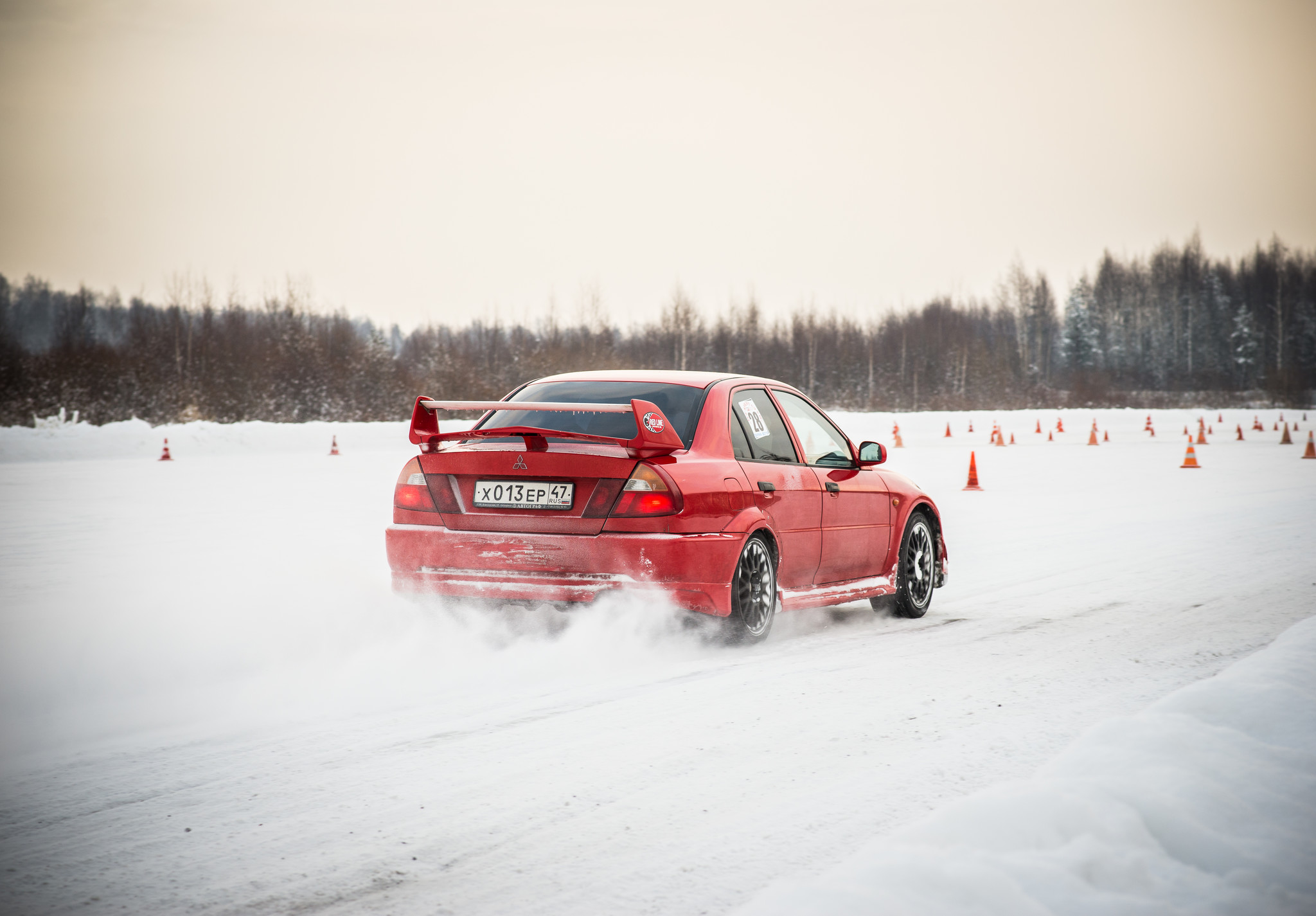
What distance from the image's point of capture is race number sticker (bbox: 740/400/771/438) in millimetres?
6707

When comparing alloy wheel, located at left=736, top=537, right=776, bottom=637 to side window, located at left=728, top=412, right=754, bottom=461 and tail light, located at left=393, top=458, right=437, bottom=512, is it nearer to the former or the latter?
side window, located at left=728, top=412, right=754, bottom=461

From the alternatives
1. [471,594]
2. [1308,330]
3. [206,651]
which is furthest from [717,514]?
[1308,330]

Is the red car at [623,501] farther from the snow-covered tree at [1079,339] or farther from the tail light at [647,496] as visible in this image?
the snow-covered tree at [1079,339]

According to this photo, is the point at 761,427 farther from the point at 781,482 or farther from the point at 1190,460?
the point at 1190,460

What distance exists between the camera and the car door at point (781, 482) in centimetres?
647

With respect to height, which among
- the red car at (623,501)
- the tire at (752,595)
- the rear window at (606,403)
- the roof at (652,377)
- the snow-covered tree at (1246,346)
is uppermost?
the snow-covered tree at (1246,346)

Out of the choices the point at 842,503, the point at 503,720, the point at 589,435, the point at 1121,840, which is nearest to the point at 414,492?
the point at 589,435

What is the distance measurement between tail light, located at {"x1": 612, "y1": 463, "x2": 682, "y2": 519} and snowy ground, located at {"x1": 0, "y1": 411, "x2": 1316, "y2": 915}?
53 cm

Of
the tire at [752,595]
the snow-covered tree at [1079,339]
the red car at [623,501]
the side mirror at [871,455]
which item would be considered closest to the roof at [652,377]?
the red car at [623,501]

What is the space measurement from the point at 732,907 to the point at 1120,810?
122 centimetres

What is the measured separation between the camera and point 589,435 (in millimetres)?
6047

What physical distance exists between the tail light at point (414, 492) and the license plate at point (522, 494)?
32cm

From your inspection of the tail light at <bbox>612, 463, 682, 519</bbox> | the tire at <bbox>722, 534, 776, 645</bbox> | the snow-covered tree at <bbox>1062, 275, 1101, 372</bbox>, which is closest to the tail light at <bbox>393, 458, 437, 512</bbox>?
the tail light at <bbox>612, 463, 682, 519</bbox>

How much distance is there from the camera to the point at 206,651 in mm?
5914
